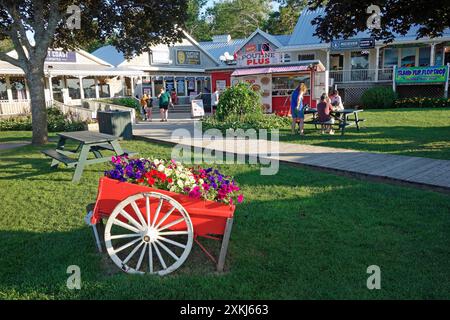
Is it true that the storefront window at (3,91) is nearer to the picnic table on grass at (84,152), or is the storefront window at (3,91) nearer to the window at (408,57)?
the picnic table on grass at (84,152)

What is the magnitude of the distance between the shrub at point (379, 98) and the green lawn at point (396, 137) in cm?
675

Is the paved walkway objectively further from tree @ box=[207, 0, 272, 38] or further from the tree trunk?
tree @ box=[207, 0, 272, 38]

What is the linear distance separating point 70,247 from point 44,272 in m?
0.57

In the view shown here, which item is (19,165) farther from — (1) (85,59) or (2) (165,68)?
(2) (165,68)

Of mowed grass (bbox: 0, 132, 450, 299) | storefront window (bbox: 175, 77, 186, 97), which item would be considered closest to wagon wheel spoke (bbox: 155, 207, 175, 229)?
mowed grass (bbox: 0, 132, 450, 299)

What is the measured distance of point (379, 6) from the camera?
8.95 m

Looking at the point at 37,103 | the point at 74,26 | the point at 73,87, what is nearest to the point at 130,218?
the point at 37,103

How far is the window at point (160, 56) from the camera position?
32188mm

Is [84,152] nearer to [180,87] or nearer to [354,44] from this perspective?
[354,44]

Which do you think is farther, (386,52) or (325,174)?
(386,52)

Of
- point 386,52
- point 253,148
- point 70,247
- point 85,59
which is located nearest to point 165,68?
point 85,59

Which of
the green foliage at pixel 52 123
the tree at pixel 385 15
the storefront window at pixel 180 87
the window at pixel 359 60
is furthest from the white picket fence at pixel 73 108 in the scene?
the window at pixel 359 60

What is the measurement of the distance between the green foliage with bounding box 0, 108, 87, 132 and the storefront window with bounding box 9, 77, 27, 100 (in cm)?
662

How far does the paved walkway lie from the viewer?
252 inches
